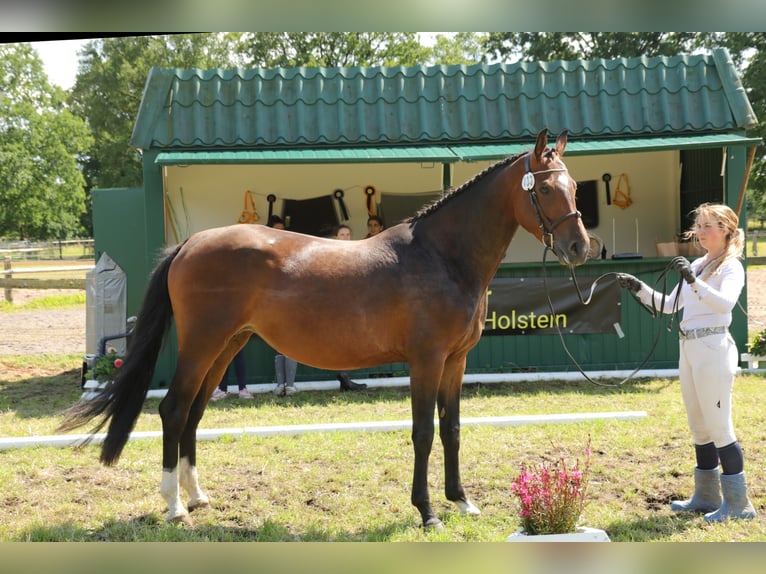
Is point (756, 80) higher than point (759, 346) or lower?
higher

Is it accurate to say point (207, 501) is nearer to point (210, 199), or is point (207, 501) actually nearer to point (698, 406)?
point (698, 406)

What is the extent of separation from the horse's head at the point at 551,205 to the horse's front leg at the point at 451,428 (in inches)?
38.6

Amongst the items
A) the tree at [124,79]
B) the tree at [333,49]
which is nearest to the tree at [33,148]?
the tree at [124,79]

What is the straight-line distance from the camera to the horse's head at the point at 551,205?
13.4 feet

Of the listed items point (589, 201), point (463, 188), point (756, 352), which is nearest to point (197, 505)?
point (463, 188)

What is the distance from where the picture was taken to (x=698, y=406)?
14.1 feet

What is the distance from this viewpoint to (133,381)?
4.53 metres

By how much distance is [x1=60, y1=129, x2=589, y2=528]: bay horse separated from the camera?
428 cm

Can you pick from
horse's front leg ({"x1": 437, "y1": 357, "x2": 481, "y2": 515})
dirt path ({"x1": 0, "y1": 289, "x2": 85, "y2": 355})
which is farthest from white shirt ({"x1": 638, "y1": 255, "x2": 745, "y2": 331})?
dirt path ({"x1": 0, "y1": 289, "x2": 85, "y2": 355})

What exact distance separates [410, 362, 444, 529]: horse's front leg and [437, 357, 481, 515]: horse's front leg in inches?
10.3

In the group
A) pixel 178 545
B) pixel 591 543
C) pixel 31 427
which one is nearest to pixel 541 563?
pixel 591 543

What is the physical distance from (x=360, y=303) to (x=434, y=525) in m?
1.36

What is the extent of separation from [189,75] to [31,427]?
4.79 meters

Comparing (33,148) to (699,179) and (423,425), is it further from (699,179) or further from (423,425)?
(423,425)
